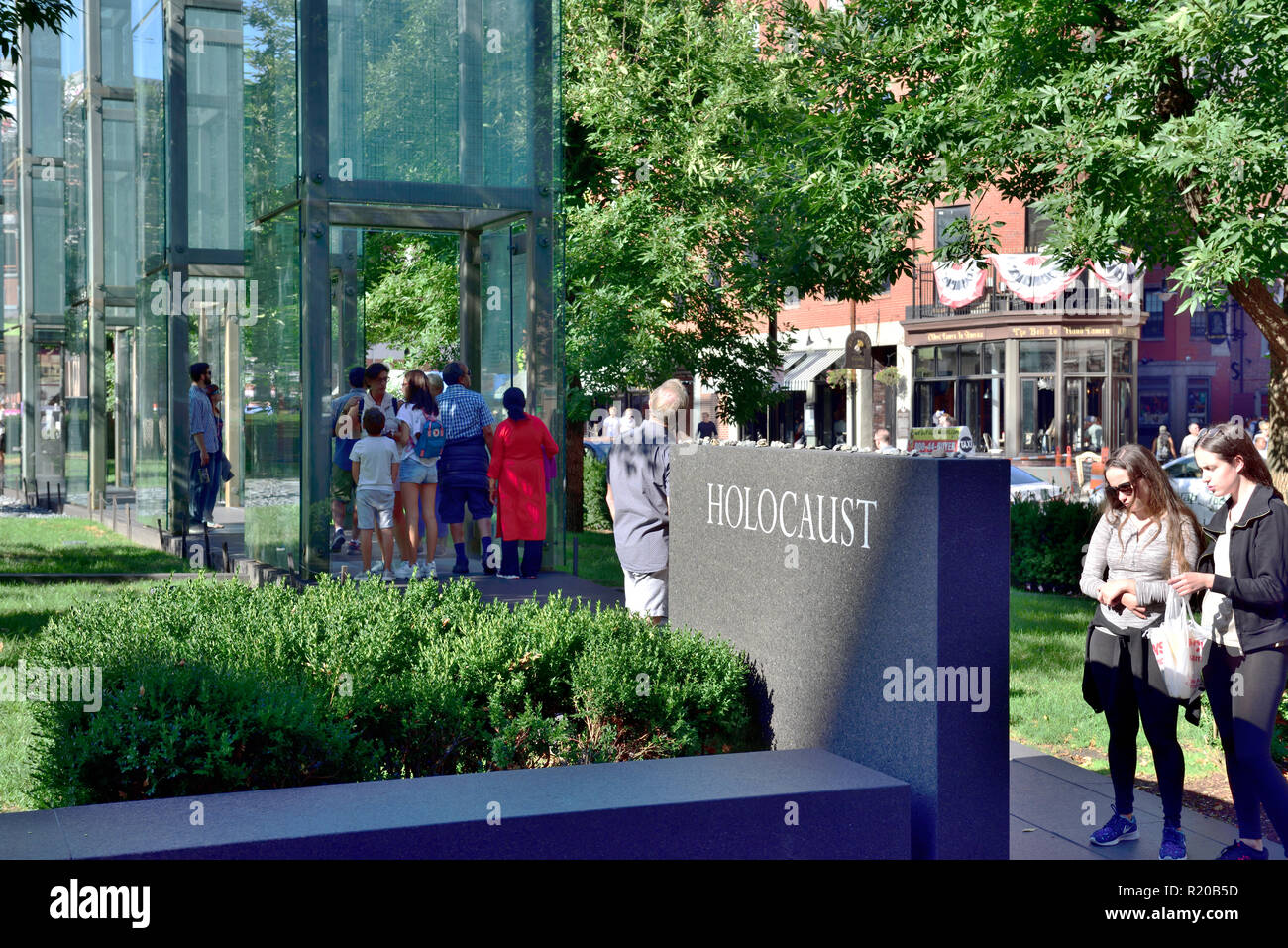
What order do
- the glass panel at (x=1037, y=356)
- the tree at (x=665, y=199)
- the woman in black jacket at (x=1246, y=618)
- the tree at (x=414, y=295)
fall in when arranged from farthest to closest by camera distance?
the glass panel at (x=1037, y=356)
the tree at (x=414, y=295)
the tree at (x=665, y=199)
the woman in black jacket at (x=1246, y=618)

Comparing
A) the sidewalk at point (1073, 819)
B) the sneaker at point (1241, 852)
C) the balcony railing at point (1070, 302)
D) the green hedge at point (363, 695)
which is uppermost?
the balcony railing at point (1070, 302)

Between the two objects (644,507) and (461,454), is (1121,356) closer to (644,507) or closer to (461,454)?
(461,454)

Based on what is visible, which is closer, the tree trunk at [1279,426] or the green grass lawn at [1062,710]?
the green grass lawn at [1062,710]

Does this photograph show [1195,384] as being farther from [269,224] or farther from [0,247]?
[269,224]

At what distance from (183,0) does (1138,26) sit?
38.5ft

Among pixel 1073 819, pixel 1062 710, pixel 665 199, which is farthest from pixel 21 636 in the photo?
pixel 665 199

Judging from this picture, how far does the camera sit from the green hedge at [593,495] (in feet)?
71.6

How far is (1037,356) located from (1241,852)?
3595 centimetres

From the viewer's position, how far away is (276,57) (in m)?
11.9

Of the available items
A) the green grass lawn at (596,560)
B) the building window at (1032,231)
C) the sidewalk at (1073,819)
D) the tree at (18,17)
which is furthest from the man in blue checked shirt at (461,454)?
the building window at (1032,231)

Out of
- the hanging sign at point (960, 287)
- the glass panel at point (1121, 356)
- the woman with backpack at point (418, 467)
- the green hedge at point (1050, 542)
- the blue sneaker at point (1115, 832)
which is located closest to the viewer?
the blue sneaker at point (1115, 832)

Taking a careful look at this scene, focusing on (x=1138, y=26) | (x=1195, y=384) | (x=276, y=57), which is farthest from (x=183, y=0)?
(x=1195, y=384)

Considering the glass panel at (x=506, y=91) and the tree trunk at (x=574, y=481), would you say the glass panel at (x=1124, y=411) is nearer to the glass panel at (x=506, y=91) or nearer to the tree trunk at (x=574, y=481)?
the tree trunk at (x=574, y=481)

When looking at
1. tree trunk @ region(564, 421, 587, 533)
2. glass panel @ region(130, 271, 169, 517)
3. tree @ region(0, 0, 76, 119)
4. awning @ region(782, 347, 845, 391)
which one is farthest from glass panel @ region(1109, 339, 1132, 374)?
A: tree @ region(0, 0, 76, 119)
